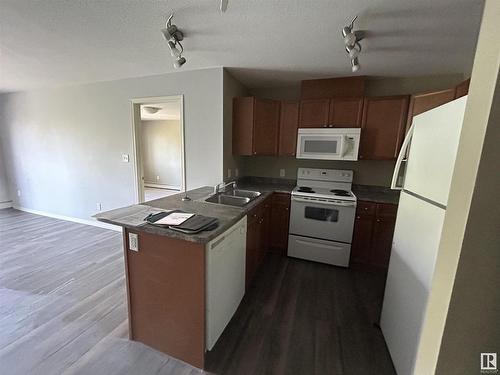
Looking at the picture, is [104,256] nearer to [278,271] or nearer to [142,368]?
[142,368]

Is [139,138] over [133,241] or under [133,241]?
over

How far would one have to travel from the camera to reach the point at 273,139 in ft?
10.6

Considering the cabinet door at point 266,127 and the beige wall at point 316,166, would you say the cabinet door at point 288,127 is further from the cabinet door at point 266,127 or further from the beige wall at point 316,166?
the beige wall at point 316,166

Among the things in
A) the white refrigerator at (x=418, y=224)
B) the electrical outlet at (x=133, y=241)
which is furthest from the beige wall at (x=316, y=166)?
the electrical outlet at (x=133, y=241)

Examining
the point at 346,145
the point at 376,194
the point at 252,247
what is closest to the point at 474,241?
the point at 252,247

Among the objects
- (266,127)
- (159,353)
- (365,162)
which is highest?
(266,127)

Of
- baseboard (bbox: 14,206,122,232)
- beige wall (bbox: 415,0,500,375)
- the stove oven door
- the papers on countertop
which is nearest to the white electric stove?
the stove oven door

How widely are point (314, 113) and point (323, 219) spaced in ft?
4.90

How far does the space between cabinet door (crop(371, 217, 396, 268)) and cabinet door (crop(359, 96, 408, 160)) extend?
34.3 inches

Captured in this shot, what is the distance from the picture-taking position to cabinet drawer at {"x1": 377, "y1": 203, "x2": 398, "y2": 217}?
256 cm

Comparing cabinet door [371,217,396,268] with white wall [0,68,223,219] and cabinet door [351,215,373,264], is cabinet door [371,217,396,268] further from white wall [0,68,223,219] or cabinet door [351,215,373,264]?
white wall [0,68,223,219]

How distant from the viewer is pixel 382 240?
2662 mm

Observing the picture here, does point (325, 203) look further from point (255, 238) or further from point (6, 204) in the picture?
point (6, 204)

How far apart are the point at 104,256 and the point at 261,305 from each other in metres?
2.26
